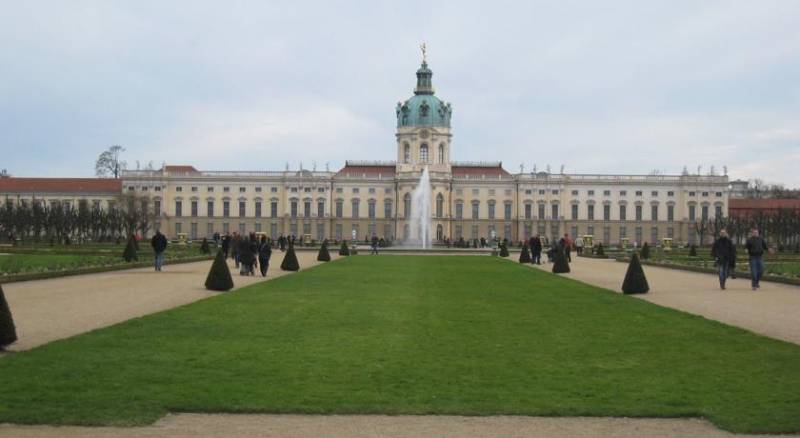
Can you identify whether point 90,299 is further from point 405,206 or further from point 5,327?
point 405,206

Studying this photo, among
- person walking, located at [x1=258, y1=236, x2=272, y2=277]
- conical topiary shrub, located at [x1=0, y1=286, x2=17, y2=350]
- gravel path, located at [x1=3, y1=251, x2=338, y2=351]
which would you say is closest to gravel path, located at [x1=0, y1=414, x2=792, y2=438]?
conical topiary shrub, located at [x1=0, y1=286, x2=17, y2=350]

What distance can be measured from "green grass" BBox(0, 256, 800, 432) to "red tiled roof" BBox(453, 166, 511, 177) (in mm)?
83208

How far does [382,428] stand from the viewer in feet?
23.3

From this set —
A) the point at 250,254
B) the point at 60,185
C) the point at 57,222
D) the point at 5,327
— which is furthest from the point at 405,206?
the point at 5,327

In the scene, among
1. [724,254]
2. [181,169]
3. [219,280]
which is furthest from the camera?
[181,169]

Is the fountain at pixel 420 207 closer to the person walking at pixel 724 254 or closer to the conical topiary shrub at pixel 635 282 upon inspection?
the person walking at pixel 724 254

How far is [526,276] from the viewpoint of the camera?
27.3 meters

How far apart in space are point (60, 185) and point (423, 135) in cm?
3826

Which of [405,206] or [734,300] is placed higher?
[405,206]

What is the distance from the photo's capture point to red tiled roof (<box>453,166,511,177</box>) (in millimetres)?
98500

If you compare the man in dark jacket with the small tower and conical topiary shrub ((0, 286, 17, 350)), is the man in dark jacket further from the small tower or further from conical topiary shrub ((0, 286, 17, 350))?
the small tower

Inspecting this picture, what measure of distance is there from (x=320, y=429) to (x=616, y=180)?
91726 mm

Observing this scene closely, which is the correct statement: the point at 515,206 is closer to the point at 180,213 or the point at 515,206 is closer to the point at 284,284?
the point at 180,213

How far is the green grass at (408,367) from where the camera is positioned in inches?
303
